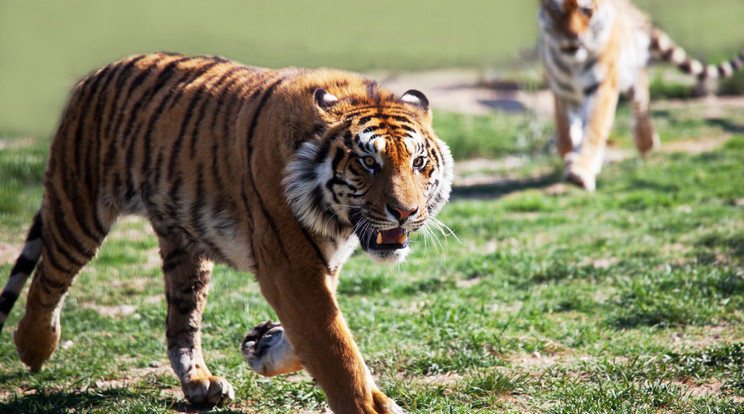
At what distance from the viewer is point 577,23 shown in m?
7.26

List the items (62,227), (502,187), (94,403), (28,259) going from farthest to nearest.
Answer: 1. (502,187)
2. (28,259)
3. (62,227)
4. (94,403)

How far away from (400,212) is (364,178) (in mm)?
199

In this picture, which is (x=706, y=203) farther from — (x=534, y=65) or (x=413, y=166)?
(x=534, y=65)

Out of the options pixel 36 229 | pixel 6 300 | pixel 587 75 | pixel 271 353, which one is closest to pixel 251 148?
pixel 271 353

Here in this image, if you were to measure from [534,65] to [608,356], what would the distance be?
876 cm

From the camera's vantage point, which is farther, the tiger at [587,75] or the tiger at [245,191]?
the tiger at [587,75]

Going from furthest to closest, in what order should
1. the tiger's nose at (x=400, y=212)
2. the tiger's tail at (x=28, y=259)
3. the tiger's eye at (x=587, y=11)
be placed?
the tiger's eye at (x=587, y=11)
the tiger's tail at (x=28, y=259)
the tiger's nose at (x=400, y=212)

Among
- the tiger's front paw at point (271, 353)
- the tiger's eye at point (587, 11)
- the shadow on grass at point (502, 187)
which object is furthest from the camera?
the shadow on grass at point (502, 187)

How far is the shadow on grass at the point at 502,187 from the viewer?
7.62 m

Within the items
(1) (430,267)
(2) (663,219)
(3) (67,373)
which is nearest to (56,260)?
(3) (67,373)

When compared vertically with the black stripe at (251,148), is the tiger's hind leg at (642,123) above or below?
below

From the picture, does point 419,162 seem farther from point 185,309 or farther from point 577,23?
point 577,23

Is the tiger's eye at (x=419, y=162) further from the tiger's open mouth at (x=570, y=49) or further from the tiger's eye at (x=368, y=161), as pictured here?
the tiger's open mouth at (x=570, y=49)

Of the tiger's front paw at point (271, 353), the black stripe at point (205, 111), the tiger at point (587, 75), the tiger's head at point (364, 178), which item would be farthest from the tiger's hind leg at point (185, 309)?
the tiger at point (587, 75)
